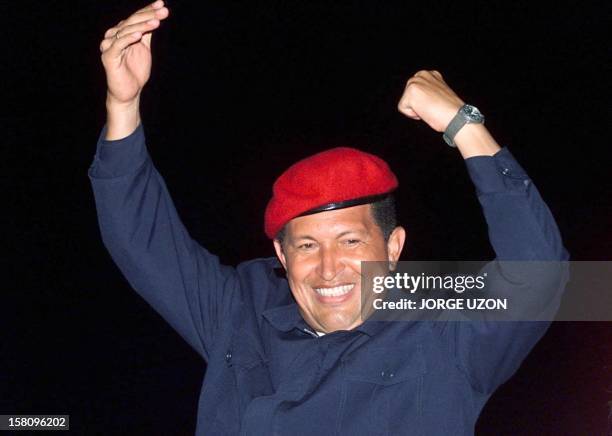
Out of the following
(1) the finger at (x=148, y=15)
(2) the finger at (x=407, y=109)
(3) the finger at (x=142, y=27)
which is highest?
(1) the finger at (x=148, y=15)

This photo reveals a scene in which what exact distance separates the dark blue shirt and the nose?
0.39ft

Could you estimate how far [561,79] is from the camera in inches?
156

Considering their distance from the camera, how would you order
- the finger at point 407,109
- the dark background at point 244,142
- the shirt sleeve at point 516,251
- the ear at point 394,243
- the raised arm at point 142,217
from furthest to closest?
the dark background at point 244,142 < the ear at point 394,243 < the raised arm at point 142,217 < the finger at point 407,109 < the shirt sleeve at point 516,251

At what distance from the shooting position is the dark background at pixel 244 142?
385 cm

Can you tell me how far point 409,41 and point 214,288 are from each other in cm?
258

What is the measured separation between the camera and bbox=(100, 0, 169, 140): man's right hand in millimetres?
1500

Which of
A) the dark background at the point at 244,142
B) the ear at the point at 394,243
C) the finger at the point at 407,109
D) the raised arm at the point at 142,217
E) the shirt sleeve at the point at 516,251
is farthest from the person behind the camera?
the dark background at the point at 244,142

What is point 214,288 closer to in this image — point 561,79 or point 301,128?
point 301,128

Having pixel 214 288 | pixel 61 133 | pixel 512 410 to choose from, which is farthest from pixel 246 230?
pixel 214 288

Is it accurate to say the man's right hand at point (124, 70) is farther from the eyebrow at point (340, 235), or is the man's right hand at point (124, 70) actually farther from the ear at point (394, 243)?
the ear at point (394, 243)

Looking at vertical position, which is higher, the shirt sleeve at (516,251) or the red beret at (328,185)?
the red beret at (328,185)

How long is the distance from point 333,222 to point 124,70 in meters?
0.52

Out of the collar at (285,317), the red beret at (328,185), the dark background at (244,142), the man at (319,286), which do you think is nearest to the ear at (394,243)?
the man at (319,286)

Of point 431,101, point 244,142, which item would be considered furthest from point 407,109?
point 244,142
